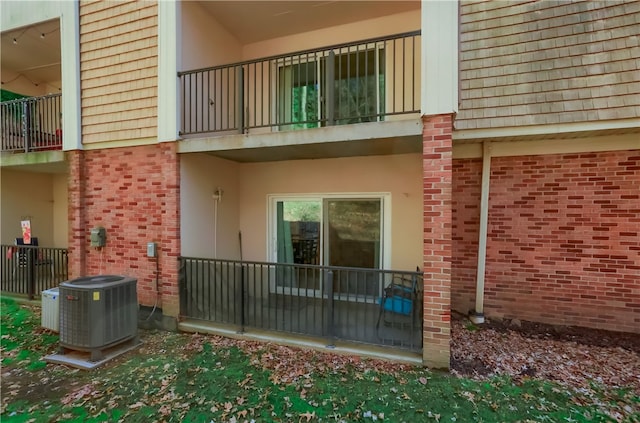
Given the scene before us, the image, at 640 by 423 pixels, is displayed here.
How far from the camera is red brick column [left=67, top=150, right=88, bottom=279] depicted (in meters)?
5.72

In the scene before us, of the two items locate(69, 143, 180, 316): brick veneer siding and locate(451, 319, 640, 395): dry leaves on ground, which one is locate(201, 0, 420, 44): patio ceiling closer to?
locate(69, 143, 180, 316): brick veneer siding

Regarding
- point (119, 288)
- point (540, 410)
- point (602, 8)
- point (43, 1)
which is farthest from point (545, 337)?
point (43, 1)

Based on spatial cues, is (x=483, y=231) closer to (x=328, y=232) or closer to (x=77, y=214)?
(x=328, y=232)

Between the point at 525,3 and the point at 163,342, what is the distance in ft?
23.3

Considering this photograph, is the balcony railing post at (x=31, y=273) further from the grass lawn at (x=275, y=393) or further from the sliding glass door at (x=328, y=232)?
the sliding glass door at (x=328, y=232)

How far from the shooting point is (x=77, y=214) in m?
5.72

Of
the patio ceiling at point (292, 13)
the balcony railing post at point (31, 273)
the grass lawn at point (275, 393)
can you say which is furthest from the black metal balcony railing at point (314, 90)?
the balcony railing post at point (31, 273)

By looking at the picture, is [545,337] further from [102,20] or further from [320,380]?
[102,20]

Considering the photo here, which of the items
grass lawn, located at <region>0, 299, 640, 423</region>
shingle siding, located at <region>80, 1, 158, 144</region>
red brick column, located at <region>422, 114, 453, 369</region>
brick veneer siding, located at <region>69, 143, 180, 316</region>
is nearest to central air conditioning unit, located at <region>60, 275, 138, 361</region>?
grass lawn, located at <region>0, 299, 640, 423</region>

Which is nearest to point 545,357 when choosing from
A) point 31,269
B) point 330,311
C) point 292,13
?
point 330,311

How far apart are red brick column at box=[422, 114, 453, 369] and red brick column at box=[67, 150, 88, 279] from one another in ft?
19.6

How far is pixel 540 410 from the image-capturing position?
3.11 metres

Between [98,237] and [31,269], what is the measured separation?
87.8 inches

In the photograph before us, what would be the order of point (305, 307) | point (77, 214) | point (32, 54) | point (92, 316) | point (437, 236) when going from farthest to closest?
point (32, 54)
point (77, 214)
point (305, 307)
point (92, 316)
point (437, 236)
